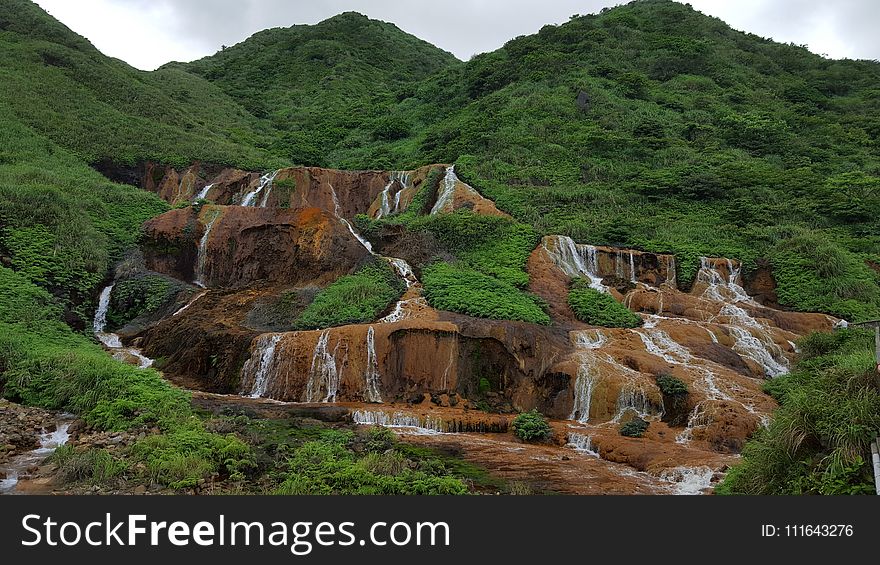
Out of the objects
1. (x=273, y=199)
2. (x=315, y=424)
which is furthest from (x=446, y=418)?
(x=273, y=199)

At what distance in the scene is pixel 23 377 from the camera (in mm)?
11250

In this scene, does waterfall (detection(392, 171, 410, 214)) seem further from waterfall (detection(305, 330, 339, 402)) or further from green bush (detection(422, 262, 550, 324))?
waterfall (detection(305, 330, 339, 402))

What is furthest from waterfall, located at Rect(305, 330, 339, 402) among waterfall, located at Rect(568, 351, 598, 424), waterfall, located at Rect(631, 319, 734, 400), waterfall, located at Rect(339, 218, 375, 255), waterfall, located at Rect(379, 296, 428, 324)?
waterfall, located at Rect(631, 319, 734, 400)

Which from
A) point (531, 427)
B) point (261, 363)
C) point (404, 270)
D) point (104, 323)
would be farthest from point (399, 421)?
point (104, 323)

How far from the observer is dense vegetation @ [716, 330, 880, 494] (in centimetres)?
531

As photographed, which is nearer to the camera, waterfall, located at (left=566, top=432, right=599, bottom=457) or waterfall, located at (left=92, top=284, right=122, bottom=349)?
waterfall, located at (left=566, top=432, right=599, bottom=457)

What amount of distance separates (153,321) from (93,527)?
14.4m

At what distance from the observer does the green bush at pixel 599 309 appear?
17062 mm

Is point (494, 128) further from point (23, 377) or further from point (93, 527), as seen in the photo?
point (93, 527)

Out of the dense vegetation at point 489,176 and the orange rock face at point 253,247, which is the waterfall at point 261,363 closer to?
the dense vegetation at point 489,176

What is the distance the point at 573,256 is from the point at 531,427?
11.2 metres

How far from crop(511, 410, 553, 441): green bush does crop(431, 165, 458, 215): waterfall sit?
571 inches

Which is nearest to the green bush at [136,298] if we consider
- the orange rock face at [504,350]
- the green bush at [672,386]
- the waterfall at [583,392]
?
the orange rock face at [504,350]

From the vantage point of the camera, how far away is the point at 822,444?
5844mm
